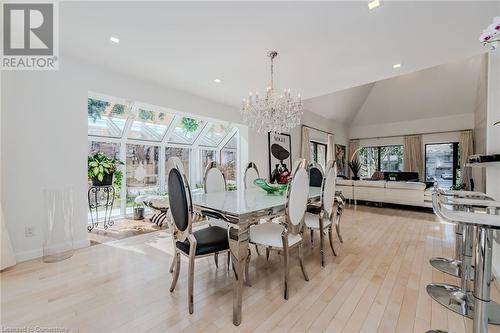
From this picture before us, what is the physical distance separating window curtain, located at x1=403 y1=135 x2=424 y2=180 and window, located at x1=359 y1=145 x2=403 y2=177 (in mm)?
282

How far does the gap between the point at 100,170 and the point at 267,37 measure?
3.14 metres

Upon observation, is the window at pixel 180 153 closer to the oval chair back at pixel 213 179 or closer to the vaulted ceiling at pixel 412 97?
the oval chair back at pixel 213 179

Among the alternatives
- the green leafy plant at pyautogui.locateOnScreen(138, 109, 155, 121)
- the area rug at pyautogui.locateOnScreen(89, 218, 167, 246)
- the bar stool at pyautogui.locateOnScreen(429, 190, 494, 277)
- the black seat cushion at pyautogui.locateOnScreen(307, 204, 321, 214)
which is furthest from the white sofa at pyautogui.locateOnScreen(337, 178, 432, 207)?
the green leafy plant at pyautogui.locateOnScreen(138, 109, 155, 121)

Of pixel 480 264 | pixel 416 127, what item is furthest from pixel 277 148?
pixel 416 127

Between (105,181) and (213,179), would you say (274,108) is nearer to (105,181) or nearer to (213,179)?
(213,179)

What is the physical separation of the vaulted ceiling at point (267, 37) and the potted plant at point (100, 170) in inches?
57.2

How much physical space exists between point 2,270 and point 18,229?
43 centimetres

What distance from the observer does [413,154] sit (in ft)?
27.2

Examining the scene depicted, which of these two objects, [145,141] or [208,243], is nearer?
[208,243]

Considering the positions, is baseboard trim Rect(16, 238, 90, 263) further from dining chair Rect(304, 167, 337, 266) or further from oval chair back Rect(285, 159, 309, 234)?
dining chair Rect(304, 167, 337, 266)

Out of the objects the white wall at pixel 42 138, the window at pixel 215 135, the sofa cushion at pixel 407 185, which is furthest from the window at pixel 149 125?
the sofa cushion at pixel 407 185

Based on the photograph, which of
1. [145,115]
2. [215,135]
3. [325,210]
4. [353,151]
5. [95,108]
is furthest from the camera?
[353,151]

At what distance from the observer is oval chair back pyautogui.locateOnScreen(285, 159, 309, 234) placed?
1890mm

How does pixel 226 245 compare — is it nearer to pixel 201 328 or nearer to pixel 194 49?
pixel 201 328
